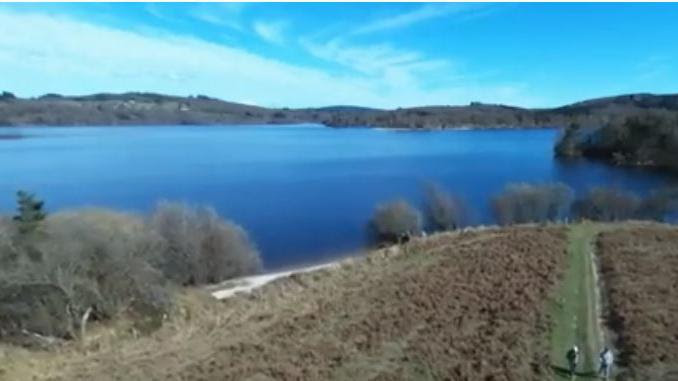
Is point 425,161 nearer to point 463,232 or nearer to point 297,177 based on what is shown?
point 297,177

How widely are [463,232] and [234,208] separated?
22735 mm

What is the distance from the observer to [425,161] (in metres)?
93.2

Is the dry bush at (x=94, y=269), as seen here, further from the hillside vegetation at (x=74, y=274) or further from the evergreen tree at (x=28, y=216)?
the evergreen tree at (x=28, y=216)

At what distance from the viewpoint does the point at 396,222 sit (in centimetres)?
4706

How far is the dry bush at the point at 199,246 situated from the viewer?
37094 millimetres

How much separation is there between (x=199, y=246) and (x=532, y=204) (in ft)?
79.3

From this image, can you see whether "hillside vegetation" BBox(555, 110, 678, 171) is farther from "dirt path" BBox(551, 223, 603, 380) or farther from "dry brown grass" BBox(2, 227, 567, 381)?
"dirt path" BBox(551, 223, 603, 380)

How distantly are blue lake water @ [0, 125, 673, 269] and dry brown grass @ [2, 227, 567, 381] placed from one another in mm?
13734

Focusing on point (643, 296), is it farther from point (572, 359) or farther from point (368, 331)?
point (368, 331)

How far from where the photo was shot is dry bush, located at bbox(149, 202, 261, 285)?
122 ft

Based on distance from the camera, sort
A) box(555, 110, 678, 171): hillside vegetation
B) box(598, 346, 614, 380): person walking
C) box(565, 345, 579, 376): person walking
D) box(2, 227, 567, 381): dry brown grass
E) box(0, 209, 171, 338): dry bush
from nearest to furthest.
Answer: box(598, 346, 614, 380): person walking, box(565, 345, 579, 376): person walking, box(2, 227, 567, 381): dry brown grass, box(0, 209, 171, 338): dry bush, box(555, 110, 678, 171): hillside vegetation

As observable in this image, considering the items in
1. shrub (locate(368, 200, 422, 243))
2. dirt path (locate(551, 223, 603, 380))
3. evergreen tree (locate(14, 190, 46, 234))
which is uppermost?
evergreen tree (locate(14, 190, 46, 234))

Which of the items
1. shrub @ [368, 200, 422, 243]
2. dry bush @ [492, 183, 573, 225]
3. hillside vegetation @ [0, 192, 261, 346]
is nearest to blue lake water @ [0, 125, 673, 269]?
shrub @ [368, 200, 422, 243]

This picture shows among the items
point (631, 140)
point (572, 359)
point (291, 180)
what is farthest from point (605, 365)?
point (631, 140)
